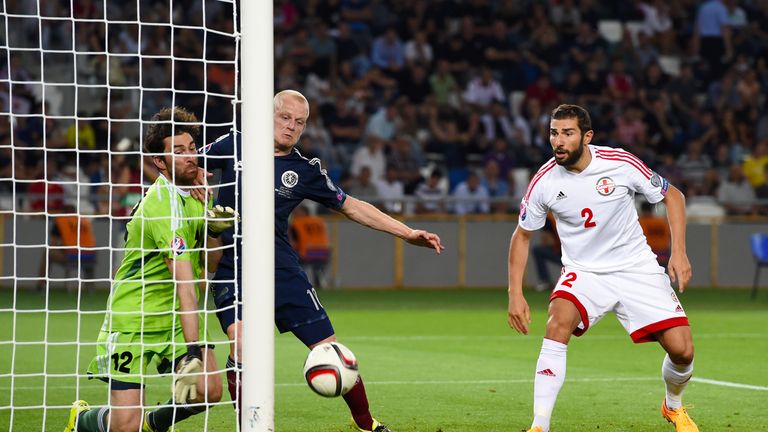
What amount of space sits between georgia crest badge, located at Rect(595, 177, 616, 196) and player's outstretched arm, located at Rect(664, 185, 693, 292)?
37 cm

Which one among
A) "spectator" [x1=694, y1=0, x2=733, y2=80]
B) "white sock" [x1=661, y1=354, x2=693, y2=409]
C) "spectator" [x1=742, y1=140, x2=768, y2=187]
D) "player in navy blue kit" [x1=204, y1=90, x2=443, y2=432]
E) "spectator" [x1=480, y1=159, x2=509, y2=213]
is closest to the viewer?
"player in navy blue kit" [x1=204, y1=90, x2=443, y2=432]

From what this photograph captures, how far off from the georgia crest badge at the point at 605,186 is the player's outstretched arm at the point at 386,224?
103cm

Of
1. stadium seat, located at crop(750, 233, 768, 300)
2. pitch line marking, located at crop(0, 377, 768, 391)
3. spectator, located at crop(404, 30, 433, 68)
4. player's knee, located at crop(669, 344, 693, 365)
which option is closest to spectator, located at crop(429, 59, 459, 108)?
spectator, located at crop(404, 30, 433, 68)

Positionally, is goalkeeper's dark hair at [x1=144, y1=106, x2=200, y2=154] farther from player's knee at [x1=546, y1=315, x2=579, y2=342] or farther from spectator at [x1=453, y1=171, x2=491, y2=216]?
spectator at [x1=453, y1=171, x2=491, y2=216]

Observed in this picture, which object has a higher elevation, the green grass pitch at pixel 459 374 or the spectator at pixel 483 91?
the spectator at pixel 483 91

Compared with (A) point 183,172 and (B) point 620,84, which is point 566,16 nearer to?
(B) point 620,84

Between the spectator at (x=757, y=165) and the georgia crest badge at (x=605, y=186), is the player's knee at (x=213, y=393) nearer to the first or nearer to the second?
the georgia crest badge at (x=605, y=186)

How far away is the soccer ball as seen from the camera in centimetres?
582

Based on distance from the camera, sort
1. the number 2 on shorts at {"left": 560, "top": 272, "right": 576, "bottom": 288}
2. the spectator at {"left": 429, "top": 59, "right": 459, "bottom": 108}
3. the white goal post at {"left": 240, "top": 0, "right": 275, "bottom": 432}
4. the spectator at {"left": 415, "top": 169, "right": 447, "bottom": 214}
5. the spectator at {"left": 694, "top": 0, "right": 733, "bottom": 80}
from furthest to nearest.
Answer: the spectator at {"left": 694, "top": 0, "right": 733, "bottom": 80}
the spectator at {"left": 429, "top": 59, "right": 459, "bottom": 108}
the spectator at {"left": 415, "top": 169, "right": 447, "bottom": 214}
the number 2 on shorts at {"left": 560, "top": 272, "right": 576, "bottom": 288}
the white goal post at {"left": 240, "top": 0, "right": 275, "bottom": 432}

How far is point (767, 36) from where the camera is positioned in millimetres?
→ 27266

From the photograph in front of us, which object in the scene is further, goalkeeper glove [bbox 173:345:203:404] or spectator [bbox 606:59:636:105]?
spectator [bbox 606:59:636:105]

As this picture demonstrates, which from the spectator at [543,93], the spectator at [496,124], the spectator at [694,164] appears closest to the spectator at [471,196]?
the spectator at [496,124]

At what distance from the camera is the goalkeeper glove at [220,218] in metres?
5.95

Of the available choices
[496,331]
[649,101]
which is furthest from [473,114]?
[496,331]
